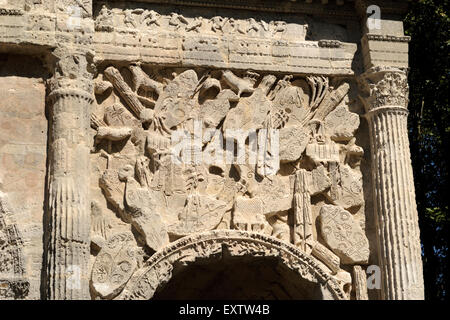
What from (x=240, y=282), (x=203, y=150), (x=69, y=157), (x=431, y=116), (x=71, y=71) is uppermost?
(x=431, y=116)

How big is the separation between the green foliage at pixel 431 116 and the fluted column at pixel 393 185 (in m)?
5.17

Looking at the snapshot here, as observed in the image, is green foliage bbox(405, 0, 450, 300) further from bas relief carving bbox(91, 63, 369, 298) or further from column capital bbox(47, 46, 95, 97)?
column capital bbox(47, 46, 95, 97)

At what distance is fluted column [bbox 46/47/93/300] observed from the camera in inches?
411

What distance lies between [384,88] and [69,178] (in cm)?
432

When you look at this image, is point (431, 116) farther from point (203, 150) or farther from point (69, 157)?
point (69, 157)

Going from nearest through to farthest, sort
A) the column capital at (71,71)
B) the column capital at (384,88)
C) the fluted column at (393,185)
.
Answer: the column capital at (71,71) → the fluted column at (393,185) → the column capital at (384,88)

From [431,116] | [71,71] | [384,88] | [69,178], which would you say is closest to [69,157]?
[69,178]

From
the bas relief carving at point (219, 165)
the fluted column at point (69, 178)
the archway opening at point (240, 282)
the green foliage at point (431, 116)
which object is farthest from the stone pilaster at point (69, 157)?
the green foliage at point (431, 116)

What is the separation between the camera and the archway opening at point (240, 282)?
1152cm

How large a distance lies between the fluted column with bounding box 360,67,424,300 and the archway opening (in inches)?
39.1

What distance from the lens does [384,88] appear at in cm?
1214

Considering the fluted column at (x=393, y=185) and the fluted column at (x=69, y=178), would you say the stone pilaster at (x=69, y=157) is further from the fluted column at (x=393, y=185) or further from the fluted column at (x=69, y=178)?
the fluted column at (x=393, y=185)
